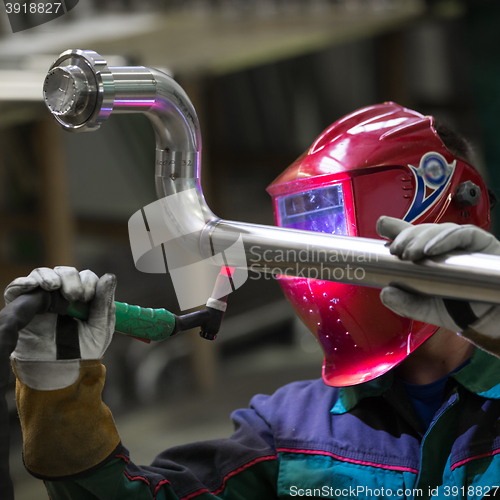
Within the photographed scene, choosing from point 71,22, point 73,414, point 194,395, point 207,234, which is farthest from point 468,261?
point 194,395

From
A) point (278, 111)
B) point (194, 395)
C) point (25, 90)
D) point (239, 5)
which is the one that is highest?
point (239, 5)

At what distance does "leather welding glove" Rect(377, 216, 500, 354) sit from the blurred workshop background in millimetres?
868

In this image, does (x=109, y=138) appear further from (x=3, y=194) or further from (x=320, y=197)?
(x=320, y=197)

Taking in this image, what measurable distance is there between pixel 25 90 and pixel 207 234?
2.89 feet

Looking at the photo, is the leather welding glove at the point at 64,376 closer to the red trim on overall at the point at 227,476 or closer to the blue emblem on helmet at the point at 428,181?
the red trim on overall at the point at 227,476

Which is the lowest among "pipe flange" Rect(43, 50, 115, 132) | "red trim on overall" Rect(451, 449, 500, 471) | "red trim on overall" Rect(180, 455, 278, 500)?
"red trim on overall" Rect(180, 455, 278, 500)

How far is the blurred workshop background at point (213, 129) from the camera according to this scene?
6.04 ft

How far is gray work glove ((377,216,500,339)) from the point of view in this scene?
585 millimetres

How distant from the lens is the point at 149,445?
2.20 metres

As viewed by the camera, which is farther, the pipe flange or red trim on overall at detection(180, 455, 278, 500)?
red trim on overall at detection(180, 455, 278, 500)

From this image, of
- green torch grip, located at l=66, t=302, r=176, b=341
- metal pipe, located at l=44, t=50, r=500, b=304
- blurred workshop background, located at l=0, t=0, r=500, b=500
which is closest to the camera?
metal pipe, located at l=44, t=50, r=500, b=304

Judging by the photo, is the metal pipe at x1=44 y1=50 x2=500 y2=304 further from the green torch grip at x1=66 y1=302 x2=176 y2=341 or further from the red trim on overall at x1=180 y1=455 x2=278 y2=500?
the red trim on overall at x1=180 y1=455 x2=278 y2=500

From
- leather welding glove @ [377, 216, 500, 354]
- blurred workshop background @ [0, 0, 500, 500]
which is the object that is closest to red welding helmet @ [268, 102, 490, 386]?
leather welding glove @ [377, 216, 500, 354]

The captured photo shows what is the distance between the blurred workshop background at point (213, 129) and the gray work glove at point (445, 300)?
0.87m
